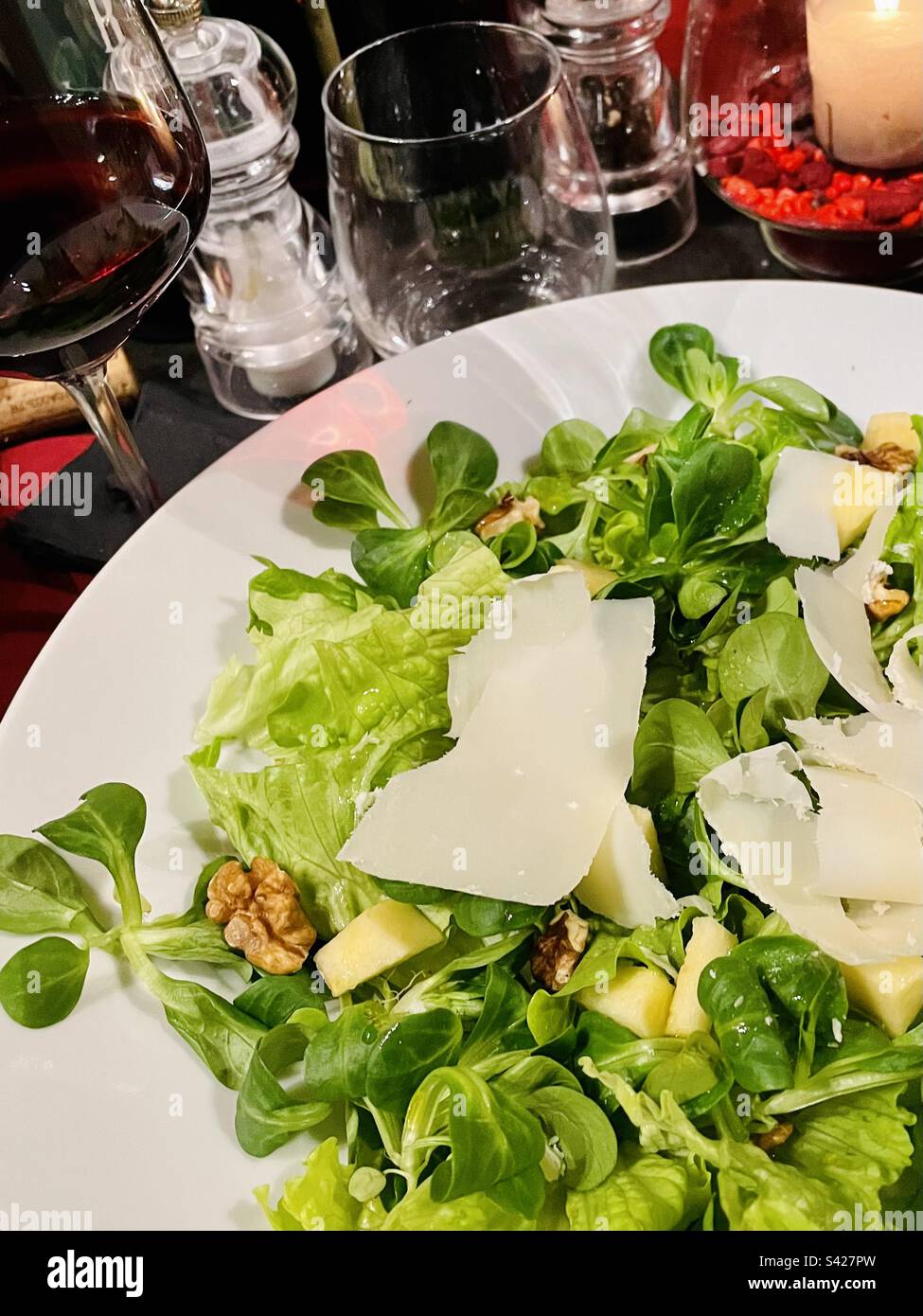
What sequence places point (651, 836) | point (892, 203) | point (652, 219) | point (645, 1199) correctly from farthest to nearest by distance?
1. point (652, 219)
2. point (892, 203)
3. point (651, 836)
4. point (645, 1199)

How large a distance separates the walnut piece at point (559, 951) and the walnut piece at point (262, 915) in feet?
0.40

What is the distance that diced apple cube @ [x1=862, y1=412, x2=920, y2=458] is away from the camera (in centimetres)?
84

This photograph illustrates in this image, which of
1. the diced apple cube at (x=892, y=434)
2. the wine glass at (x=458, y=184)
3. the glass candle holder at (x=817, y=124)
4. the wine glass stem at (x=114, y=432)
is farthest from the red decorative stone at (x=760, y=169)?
Answer: the wine glass stem at (x=114, y=432)

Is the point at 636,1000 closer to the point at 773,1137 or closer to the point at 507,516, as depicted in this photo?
the point at 773,1137

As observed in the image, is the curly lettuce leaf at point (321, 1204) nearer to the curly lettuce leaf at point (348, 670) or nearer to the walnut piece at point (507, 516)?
the curly lettuce leaf at point (348, 670)

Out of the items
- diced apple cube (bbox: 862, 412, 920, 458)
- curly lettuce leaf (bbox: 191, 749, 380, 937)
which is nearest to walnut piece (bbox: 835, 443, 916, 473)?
diced apple cube (bbox: 862, 412, 920, 458)

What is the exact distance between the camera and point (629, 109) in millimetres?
1197

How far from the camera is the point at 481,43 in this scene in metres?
1.00

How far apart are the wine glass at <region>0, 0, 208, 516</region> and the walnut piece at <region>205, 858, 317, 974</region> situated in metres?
0.34

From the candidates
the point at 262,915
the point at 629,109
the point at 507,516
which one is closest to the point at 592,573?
the point at 507,516

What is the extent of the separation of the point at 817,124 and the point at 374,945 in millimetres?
876

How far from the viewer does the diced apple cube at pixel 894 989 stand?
59cm

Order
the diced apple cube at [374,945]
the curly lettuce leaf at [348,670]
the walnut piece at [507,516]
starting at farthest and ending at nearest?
the walnut piece at [507,516]
the curly lettuce leaf at [348,670]
the diced apple cube at [374,945]
